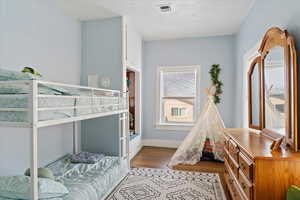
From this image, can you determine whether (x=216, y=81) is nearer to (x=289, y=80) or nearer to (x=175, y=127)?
(x=175, y=127)

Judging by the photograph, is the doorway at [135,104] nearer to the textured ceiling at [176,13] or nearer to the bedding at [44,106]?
the textured ceiling at [176,13]

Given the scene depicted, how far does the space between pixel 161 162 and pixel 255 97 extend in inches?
78.3

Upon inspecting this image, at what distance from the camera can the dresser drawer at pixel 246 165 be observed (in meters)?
1.34

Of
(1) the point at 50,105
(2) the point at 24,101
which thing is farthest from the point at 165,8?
(2) the point at 24,101

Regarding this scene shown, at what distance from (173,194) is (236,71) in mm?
2857

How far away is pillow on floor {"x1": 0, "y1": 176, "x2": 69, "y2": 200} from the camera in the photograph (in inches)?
60.7

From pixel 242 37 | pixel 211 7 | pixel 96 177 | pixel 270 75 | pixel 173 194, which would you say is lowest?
pixel 173 194

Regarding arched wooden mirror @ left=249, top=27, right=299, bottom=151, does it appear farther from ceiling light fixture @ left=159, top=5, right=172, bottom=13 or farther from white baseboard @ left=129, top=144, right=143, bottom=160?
white baseboard @ left=129, top=144, right=143, bottom=160

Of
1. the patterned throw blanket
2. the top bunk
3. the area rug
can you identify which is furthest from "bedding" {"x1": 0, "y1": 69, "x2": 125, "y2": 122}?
the area rug

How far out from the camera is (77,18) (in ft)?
10.5

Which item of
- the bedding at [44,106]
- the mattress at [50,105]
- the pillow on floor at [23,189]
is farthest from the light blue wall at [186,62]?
the pillow on floor at [23,189]

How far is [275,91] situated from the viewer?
184 cm

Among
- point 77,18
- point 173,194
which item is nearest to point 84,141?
point 173,194

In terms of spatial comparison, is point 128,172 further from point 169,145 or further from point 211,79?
point 211,79
